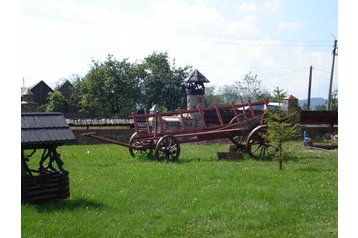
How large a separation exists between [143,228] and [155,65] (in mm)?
36034

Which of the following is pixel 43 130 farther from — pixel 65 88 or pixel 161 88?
pixel 65 88

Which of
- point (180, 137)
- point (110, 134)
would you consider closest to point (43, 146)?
point (180, 137)

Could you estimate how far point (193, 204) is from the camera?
536 cm

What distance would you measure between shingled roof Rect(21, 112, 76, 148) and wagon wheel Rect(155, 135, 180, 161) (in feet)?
15.2

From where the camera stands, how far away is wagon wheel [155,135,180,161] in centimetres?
1006

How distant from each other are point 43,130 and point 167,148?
16.7 ft

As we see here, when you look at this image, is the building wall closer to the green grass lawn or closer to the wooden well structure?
the green grass lawn

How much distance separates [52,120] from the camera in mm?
5543

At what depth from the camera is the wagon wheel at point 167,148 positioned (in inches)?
396

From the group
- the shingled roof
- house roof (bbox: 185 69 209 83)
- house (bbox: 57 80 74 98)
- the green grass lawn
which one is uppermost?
house (bbox: 57 80 74 98)

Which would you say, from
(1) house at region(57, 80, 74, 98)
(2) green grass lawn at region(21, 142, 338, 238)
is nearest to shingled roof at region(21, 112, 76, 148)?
(2) green grass lawn at region(21, 142, 338, 238)

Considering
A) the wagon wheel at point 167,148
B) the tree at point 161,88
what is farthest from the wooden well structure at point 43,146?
the tree at point 161,88

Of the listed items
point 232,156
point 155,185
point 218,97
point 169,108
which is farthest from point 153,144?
point 218,97

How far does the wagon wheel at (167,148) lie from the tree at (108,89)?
24057 mm
